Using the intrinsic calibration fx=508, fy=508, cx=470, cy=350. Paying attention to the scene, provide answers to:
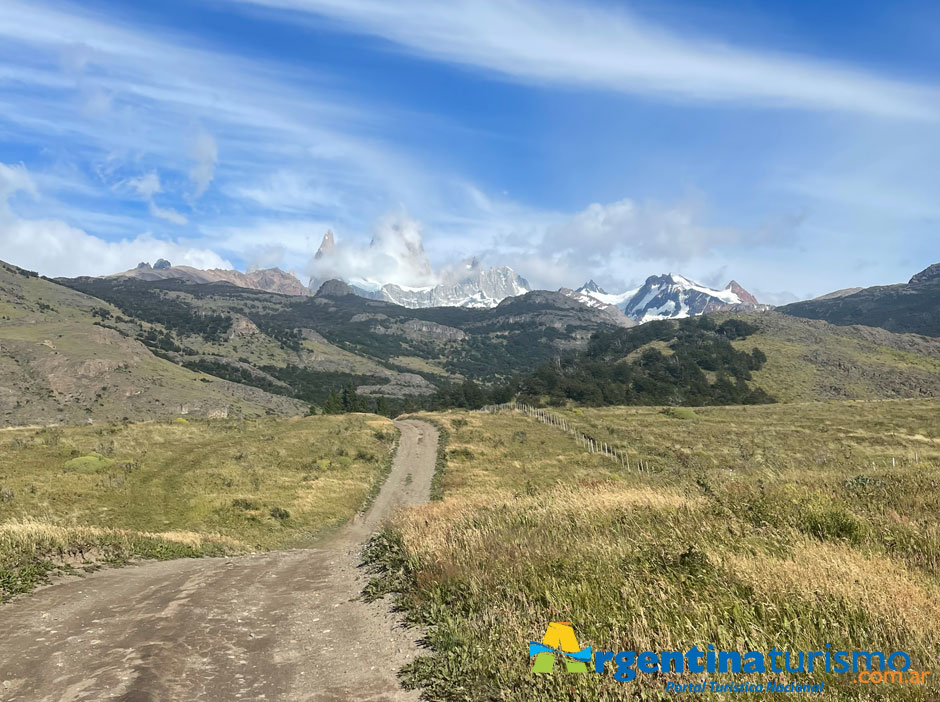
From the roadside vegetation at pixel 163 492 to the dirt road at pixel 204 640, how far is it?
2.52m

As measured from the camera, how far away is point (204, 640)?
27.0ft

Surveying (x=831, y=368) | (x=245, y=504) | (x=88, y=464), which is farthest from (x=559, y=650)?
(x=831, y=368)

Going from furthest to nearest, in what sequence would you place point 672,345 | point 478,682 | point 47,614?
point 672,345 < point 47,614 < point 478,682

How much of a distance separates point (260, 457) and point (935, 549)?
42.3 m

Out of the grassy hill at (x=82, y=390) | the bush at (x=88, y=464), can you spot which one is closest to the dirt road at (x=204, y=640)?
the bush at (x=88, y=464)

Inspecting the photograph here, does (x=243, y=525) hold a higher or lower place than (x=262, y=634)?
lower

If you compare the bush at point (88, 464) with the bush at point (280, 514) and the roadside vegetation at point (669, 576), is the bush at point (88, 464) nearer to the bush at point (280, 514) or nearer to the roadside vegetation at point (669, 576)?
the bush at point (280, 514)

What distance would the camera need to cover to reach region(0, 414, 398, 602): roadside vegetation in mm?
15805

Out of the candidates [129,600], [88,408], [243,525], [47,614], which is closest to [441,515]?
[129,600]

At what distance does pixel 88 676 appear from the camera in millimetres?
6902

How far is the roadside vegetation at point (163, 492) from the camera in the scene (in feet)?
51.9

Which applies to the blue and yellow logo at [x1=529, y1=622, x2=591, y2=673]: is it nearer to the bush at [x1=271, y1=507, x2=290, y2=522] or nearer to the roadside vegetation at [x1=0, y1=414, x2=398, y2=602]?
the roadside vegetation at [x1=0, y1=414, x2=398, y2=602]

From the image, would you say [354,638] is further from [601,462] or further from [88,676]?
[601,462]

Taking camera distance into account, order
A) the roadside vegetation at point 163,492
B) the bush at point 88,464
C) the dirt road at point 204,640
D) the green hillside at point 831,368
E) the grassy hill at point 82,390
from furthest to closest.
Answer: the grassy hill at point 82,390 < the green hillside at point 831,368 < the bush at point 88,464 < the roadside vegetation at point 163,492 < the dirt road at point 204,640
